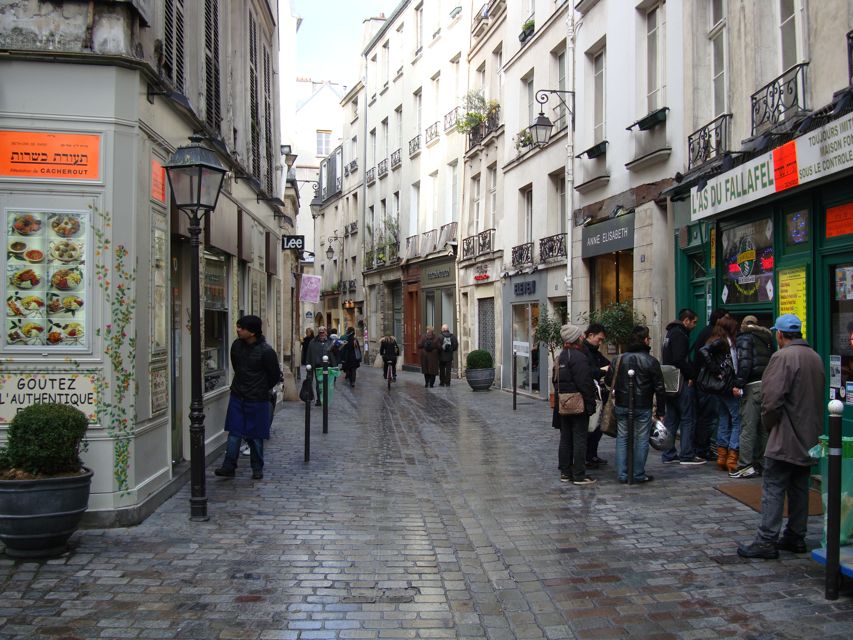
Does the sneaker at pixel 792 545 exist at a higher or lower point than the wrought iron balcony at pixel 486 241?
lower

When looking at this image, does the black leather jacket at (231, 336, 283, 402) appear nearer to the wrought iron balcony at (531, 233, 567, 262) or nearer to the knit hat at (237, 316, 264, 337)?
the knit hat at (237, 316, 264, 337)

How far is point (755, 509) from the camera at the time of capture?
723 centimetres

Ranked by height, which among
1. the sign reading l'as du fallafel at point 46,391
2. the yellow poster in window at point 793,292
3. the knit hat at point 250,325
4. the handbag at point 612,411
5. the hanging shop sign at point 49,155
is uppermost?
the hanging shop sign at point 49,155

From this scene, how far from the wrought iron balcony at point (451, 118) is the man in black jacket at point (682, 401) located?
18165 mm

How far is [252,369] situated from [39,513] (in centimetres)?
346

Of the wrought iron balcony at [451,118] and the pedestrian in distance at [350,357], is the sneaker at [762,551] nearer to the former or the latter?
the pedestrian in distance at [350,357]

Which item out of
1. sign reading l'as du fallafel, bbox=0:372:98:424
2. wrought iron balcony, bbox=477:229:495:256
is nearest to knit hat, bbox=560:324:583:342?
sign reading l'as du fallafel, bbox=0:372:98:424

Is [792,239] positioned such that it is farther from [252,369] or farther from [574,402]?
[252,369]

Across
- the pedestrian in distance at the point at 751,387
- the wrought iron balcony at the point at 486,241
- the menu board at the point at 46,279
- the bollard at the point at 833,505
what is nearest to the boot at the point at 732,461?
the pedestrian in distance at the point at 751,387

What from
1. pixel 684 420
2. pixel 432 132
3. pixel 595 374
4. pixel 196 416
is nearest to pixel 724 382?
pixel 684 420

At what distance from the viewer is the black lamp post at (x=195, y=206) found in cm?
698

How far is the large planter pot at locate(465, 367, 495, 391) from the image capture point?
2058cm

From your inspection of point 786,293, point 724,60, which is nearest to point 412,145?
point 724,60

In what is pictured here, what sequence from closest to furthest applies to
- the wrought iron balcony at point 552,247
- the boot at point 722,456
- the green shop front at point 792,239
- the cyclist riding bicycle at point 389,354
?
the green shop front at point 792,239 → the boot at point 722,456 → the wrought iron balcony at point 552,247 → the cyclist riding bicycle at point 389,354
